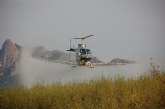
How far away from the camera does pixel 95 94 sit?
7.29m

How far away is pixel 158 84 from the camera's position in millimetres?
Answer: 6133

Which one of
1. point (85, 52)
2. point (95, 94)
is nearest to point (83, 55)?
point (85, 52)

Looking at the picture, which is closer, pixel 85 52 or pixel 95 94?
pixel 95 94

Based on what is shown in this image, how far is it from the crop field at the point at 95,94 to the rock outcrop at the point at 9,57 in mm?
81586

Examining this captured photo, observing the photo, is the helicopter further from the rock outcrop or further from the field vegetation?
the rock outcrop

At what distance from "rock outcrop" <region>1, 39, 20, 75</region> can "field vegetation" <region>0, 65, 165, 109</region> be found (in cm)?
8155

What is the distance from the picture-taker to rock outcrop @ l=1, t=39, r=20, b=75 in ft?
303

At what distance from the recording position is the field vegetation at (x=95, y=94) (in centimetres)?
543

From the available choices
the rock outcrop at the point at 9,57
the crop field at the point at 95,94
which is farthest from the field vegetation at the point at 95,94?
the rock outcrop at the point at 9,57

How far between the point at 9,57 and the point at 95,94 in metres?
95.3

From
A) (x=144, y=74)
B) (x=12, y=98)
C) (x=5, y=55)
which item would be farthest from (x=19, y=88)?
(x=5, y=55)

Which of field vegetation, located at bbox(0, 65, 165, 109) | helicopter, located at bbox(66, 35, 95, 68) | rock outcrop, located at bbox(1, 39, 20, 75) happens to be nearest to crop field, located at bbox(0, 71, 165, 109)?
field vegetation, located at bbox(0, 65, 165, 109)

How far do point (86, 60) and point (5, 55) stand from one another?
284ft

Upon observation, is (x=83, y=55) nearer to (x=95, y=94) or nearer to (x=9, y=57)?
(x=95, y=94)
